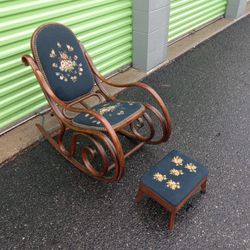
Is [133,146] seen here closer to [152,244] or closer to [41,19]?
[152,244]

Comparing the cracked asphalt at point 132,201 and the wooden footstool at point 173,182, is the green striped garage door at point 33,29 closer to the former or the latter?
the cracked asphalt at point 132,201

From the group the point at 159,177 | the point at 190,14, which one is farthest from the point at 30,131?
the point at 190,14

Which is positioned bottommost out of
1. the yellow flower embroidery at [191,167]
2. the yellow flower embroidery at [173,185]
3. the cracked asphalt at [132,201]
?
the cracked asphalt at [132,201]

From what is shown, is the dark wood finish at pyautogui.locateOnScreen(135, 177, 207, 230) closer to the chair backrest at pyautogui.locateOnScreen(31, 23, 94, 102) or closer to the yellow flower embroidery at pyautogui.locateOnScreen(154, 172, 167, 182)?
the yellow flower embroidery at pyautogui.locateOnScreen(154, 172, 167, 182)

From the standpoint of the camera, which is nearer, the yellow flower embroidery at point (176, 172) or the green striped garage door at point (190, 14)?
the yellow flower embroidery at point (176, 172)

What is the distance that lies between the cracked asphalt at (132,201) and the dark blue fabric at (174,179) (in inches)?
11.4

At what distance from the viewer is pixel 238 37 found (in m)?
5.49

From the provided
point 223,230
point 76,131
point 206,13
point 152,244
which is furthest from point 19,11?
point 206,13

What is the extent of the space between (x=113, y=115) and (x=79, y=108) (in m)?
0.29

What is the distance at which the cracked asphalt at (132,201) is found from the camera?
6.76ft

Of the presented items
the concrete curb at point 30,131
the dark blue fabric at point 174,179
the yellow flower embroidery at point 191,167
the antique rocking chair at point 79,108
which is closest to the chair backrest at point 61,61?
the antique rocking chair at point 79,108

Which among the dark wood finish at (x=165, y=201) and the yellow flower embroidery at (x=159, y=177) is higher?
the yellow flower embroidery at (x=159, y=177)

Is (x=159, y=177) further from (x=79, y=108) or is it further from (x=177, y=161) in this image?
(x=79, y=108)

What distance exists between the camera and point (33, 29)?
9.44ft
